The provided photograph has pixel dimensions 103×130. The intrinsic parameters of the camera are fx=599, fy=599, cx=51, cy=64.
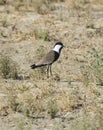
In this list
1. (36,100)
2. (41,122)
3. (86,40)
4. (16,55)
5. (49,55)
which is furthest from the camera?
(86,40)

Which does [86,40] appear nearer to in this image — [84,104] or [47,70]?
[47,70]

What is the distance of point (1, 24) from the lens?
18.1 m

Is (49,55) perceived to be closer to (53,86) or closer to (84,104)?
(53,86)

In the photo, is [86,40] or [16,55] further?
[86,40]

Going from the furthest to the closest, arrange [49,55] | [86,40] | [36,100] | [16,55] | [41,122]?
[86,40] → [16,55] → [49,55] → [36,100] → [41,122]

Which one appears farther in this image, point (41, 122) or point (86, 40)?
point (86, 40)

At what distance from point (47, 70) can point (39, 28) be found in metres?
4.81

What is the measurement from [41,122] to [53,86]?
200 cm

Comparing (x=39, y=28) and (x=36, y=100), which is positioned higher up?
(x=39, y=28)

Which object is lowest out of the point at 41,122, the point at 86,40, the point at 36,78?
the point at 41,122

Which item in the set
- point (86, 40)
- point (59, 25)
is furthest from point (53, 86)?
point (59, 25)

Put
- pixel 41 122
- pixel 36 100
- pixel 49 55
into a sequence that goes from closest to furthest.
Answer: pixel 41 122
pixel 36 100
pixel 49 55

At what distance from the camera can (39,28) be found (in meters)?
17.1

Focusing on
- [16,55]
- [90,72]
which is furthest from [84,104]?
[16,55]
